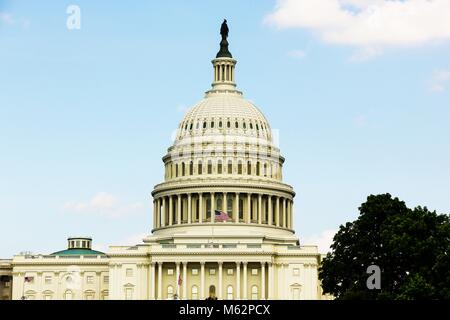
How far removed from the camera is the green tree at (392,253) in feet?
364

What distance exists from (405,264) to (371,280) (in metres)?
3.52

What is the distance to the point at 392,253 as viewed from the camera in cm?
11975

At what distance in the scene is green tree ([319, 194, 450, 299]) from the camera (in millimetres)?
111062
